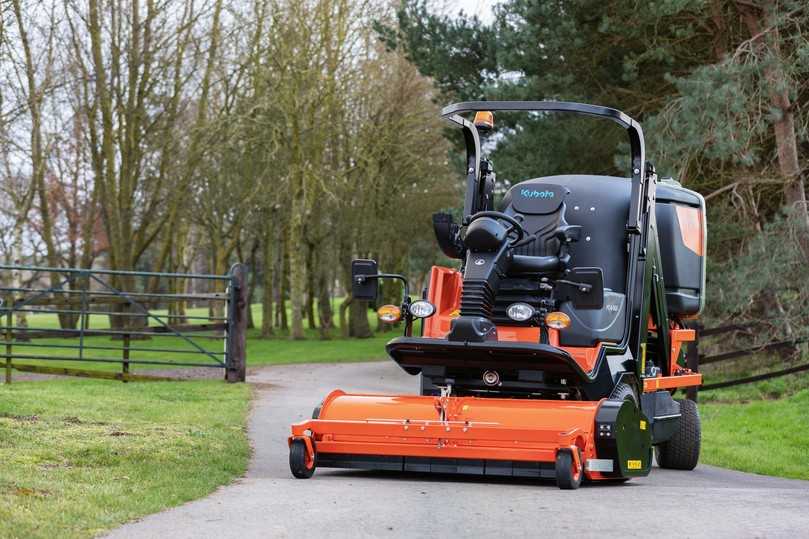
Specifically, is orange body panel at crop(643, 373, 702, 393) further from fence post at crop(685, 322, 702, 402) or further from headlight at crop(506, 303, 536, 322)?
fence post at crop(685, 322, 702, 402)

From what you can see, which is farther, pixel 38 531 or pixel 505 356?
pixel 505 356

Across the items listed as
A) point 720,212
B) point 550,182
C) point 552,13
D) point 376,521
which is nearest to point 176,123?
point 552,13

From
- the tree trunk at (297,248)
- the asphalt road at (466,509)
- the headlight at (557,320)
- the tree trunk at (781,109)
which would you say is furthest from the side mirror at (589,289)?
the tree trunk at (297,248)

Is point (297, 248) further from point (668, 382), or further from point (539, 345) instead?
point (539, 345)

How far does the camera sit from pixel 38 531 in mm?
6781

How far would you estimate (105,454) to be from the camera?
1045 cm

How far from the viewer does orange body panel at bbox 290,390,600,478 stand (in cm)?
923

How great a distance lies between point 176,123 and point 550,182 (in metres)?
31.7

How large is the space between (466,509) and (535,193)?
4.23m

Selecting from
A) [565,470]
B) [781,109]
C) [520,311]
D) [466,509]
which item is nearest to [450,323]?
[520,311]

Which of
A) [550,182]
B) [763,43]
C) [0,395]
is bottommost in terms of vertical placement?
[0,395]

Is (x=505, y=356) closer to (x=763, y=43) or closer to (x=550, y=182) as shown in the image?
(x=550, y=182)

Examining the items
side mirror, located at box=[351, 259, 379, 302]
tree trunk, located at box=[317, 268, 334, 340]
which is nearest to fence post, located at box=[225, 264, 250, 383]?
side mirror, located at box=[351, 259, 379, 302]

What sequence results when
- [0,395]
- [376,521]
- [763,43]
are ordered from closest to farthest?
→ 1. [376,521]
2. [0,395]
3. [763,43]
